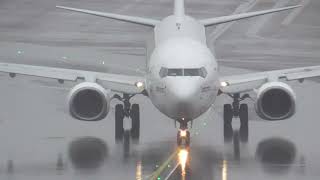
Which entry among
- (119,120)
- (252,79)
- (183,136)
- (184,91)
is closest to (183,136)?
(183,136)

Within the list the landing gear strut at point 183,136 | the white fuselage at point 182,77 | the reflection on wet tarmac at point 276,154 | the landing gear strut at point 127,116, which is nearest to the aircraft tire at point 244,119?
the reflection on wet tarmac at point 276,154

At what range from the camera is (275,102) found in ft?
125

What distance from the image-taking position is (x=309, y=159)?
3544cm

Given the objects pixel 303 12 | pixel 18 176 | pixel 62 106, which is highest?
pixel 303 12

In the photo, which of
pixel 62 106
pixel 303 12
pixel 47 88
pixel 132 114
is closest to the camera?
pixel 132 114

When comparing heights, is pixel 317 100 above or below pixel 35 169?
above

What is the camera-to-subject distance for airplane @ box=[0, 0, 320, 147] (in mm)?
35281

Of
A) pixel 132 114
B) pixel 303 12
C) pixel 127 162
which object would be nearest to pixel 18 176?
pixel 127 162

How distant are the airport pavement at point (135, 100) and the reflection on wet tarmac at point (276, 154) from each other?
0.10ft

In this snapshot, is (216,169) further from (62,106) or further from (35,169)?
(62,106)

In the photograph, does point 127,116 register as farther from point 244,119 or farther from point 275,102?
point 275,102

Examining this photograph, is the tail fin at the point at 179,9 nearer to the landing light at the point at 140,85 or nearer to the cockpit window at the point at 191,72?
the landing light at the point at 140,85

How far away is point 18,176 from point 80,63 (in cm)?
2284

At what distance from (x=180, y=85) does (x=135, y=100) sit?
12.3m
